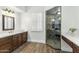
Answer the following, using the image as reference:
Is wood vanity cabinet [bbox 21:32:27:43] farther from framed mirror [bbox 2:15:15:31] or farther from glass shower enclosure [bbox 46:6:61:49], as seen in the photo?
glass shower enclosure [bbox 46:6:61:49]

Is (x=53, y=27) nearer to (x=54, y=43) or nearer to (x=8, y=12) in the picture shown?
(x=54, y=43)

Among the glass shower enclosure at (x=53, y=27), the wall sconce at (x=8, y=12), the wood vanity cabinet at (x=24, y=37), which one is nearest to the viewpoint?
the wall sconce at (x=8, y=12)

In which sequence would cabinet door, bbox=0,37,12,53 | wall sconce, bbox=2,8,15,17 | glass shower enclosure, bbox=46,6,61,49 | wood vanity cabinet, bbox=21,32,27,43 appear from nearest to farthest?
cabinet door, bbox=0,37,12,53, wall sconce, bbox=2,8,15,17, glass shower enclosure, bbox=46,6,61,49, wood vanity cabinet, bbox=21,32,27,43

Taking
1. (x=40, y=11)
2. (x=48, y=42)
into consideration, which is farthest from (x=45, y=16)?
(x=48, y=42)

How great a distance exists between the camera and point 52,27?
493 cm

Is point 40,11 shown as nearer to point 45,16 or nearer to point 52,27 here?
point 45,16

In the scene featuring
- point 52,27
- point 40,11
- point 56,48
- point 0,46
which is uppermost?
point 40,11

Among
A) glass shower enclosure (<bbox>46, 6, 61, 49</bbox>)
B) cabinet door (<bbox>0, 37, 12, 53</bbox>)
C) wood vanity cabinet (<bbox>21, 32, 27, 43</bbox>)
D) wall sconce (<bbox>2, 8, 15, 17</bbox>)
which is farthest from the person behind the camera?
wood vanity cabinet (<bbox>21, 32, 27, 43</bbox>)

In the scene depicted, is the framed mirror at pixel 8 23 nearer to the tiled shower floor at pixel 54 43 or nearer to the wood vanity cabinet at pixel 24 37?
the wood vanity cabinet at pixel 24 37

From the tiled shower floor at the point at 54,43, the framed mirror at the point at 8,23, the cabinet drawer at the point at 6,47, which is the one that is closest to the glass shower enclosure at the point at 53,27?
the tiled shower floor at the point at 54,43

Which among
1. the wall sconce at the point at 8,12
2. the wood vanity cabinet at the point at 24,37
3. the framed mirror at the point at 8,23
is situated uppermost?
the wall sconce at the point at 8,12

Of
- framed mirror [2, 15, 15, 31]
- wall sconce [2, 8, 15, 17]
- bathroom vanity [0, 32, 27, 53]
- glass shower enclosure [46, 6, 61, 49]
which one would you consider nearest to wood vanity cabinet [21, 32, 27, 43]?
bathroom vanity [0, 32, 27, 53]

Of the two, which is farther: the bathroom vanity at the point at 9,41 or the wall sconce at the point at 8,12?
the wall sconce at the point at 8,12

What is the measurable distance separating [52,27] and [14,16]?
159 centimetres
